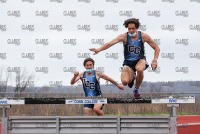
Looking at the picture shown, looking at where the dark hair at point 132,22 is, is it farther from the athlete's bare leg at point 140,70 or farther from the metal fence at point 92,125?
the metal fence at point 92,125

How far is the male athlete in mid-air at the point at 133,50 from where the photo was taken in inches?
346

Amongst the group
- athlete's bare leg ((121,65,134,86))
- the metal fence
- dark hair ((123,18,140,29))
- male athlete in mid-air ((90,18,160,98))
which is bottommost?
the metal fence

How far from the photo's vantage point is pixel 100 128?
23.1 feet

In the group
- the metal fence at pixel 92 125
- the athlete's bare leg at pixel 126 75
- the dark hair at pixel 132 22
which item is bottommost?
the metal fence at pixel 92 125

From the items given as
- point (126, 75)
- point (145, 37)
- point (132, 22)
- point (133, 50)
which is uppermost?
point (132, 22)

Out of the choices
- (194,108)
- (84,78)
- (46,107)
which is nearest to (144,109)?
(46,107)

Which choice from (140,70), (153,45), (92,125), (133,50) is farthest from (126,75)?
(92,125)

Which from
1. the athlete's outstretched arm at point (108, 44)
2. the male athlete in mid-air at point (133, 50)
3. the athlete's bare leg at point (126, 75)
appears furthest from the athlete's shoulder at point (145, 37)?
the athlete's bare leg at point (126, 75)

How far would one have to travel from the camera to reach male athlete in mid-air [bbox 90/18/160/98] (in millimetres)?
8797

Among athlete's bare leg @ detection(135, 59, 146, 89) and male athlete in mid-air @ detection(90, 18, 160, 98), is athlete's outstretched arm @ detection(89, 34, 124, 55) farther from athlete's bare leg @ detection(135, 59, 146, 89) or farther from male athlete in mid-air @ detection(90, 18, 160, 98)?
athlete's bare leg @ detection(135, 59, 146, 89)

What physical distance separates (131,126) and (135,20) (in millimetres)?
2633

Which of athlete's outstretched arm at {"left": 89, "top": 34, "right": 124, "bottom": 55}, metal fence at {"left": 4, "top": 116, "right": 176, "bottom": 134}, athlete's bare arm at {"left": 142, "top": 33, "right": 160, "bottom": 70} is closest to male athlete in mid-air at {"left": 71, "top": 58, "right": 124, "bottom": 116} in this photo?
athlete's outstretched arm at {"left": 89, "top": 34, "right": 124, "bottom": 55}

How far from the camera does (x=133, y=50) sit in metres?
8.86

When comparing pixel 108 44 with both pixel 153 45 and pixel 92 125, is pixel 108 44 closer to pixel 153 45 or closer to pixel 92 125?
pixel 153 45
